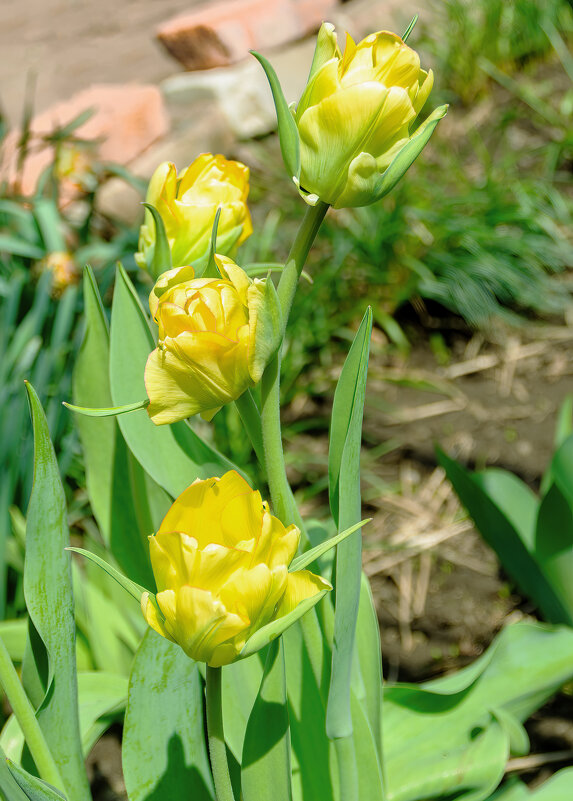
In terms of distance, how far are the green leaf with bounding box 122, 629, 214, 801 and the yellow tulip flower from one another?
1.24 ft

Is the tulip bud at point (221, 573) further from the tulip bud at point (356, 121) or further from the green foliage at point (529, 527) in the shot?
the green foliage at point (529, 527)

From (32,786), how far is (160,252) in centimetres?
36

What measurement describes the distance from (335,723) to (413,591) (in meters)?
0.84

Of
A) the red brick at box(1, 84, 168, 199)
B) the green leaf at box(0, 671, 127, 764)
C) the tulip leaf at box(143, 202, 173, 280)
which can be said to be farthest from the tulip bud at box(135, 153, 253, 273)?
the red brick at box(1, 84, 168, 199)

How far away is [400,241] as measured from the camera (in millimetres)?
1950

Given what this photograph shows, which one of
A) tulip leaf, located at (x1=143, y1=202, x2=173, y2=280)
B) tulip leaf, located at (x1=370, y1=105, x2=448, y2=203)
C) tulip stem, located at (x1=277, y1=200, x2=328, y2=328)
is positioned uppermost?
tulip leaf, located at (x1=370, y1=105, x2=448, y2=203)

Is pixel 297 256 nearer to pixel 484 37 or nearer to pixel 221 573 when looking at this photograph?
pixel 221 573

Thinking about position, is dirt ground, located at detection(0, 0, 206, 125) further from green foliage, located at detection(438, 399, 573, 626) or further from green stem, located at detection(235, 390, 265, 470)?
green stem, located at detection(235, 390, 265, 470)

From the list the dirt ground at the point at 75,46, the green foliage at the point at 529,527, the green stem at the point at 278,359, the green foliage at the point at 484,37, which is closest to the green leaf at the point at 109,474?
the green stem at the point at 278,359

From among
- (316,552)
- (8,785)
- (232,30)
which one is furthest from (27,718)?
(232,30)

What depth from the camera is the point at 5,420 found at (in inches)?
46.1

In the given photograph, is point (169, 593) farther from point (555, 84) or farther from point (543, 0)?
point (543, 0)

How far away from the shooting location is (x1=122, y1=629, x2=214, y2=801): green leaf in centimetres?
64

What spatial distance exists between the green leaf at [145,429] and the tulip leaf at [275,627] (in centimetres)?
28
